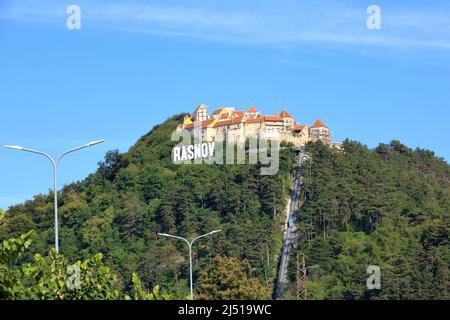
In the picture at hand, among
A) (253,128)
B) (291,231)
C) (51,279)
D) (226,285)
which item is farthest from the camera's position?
(253,128)

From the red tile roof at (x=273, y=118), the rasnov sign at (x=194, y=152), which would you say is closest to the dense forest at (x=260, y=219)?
the rasnov sign at (x=194, y=152)

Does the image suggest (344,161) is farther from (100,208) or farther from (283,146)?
(100,208)

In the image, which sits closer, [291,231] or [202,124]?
[291,231]

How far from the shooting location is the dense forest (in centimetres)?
12150

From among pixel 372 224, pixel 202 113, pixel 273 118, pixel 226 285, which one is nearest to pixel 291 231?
pixel 372 224

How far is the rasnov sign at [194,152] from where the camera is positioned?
161875mm

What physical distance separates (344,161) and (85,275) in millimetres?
124065

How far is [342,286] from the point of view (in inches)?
4641


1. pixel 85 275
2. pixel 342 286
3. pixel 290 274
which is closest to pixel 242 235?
pixel 290 274

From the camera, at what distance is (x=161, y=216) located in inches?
5812

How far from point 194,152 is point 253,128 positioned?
10984mm

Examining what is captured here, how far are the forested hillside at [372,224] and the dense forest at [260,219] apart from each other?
0.16 metres

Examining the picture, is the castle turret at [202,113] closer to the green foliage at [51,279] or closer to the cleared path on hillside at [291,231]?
the cleared path on hillside at [291,231]

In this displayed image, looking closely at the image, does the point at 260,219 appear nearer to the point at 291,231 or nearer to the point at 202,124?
the point at 291,231
